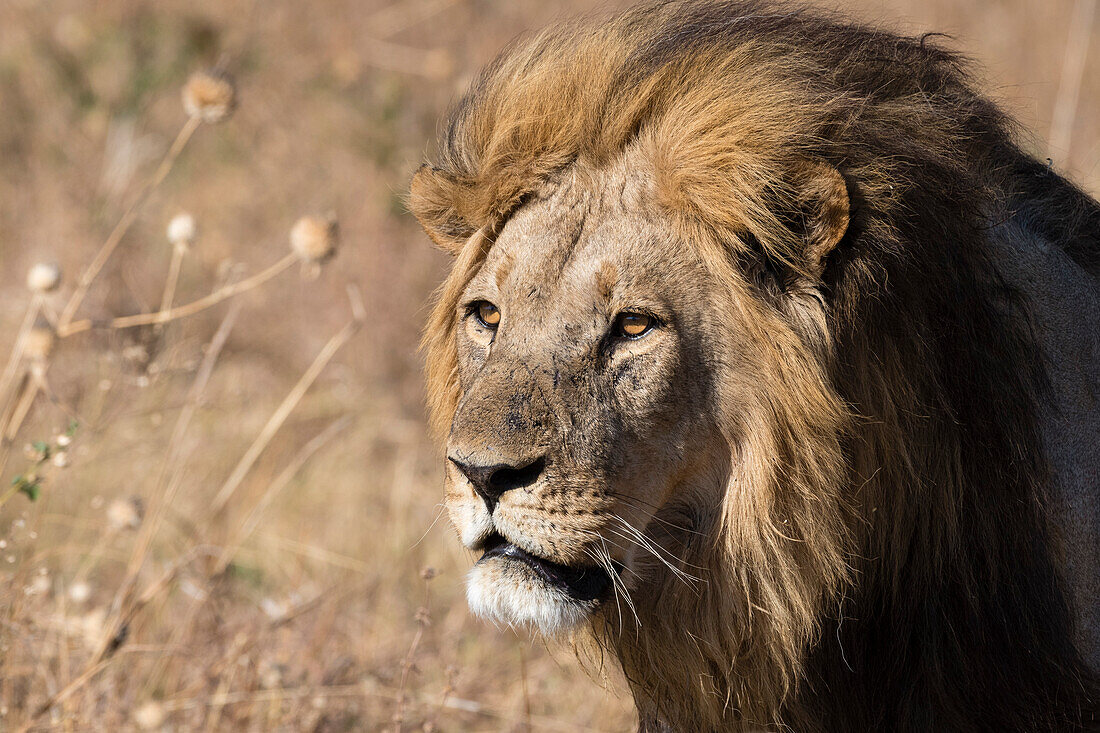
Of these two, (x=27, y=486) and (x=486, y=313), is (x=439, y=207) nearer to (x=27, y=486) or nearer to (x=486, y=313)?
(x=486, y=313)

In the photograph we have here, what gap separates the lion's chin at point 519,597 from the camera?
2303 mm

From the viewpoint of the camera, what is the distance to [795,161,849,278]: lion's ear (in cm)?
224

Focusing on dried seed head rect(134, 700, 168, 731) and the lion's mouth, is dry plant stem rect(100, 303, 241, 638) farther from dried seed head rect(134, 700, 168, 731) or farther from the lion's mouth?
the lion's mouth

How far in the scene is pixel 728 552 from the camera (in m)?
2.46

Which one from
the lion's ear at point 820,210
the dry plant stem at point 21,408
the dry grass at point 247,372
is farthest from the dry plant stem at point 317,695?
the lion's ear at point 820,210

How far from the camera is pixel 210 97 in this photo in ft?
10.8

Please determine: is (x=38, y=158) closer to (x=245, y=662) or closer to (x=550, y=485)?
(x=245, y=662)

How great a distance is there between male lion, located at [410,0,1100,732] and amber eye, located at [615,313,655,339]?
2cm

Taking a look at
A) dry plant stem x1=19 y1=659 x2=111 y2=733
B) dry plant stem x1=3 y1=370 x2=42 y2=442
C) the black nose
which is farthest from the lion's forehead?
dry plant stem x1=19 y1=659 x2=111 y2=733

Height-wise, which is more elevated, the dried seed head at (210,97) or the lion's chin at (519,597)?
the dried seed head at (210,97)

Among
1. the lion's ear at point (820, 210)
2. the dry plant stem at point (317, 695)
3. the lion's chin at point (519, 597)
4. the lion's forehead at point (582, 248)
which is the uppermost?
the lion's ear at point (820, 210)

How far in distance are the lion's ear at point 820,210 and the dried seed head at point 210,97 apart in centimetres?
187

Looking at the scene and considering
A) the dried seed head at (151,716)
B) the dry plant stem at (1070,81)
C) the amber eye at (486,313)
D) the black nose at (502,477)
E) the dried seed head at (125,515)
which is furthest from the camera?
the dry plant stem at (1070,81)

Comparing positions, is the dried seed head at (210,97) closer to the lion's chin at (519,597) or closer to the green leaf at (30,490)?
→ the green leaf at (30,490)
